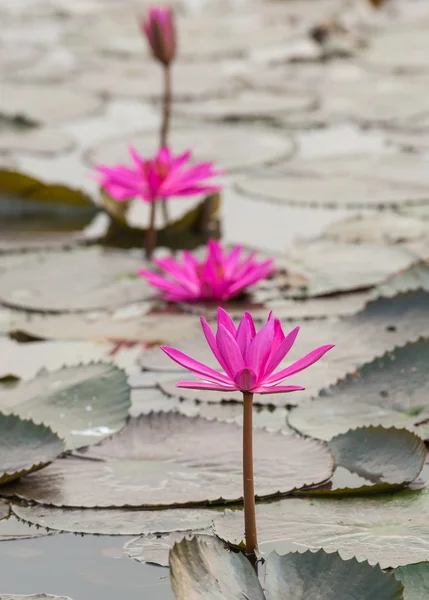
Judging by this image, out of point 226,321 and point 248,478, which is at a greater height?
point 226,321

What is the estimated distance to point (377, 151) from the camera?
9.20 feet

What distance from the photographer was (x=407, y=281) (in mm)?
1844

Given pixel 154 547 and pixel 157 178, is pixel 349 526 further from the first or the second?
pixel 157 178

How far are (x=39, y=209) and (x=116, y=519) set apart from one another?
1357 mm

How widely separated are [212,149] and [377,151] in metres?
0.43

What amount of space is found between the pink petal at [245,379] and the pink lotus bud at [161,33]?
1535mm

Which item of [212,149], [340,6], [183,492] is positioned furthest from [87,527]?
[340,6]

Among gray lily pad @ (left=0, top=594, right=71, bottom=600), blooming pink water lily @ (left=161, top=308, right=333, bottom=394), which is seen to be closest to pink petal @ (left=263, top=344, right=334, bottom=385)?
blooming pink water lily @ (left=161, top=308, right=333, bottom=394)

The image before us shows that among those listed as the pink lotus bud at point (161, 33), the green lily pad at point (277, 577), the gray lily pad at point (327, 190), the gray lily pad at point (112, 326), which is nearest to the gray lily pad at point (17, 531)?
the green lily pad at point (277, 577)

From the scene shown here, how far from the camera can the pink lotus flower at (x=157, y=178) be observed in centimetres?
201

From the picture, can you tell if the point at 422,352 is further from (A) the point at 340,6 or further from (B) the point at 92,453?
(A) the point at 340,6

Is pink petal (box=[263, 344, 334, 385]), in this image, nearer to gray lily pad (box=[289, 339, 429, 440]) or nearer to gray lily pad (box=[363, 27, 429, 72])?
gray lily pad (box=[289, 339, 429, 440])

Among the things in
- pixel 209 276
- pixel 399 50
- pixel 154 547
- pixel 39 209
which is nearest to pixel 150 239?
pixel 209 276

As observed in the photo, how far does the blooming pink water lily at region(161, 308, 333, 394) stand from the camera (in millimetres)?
1022
